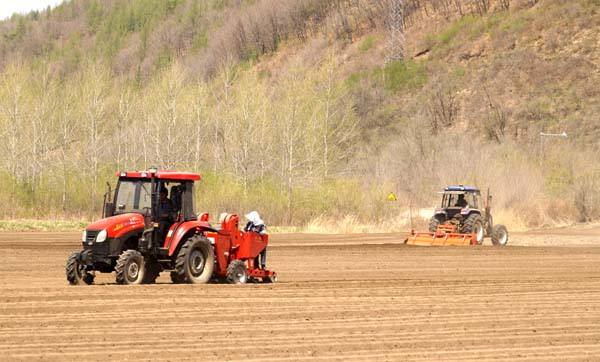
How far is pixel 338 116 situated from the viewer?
66.8m

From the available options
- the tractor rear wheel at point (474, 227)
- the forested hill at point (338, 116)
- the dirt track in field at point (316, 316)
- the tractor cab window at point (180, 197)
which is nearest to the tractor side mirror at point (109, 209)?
the tractor cab window at point (180, 197)

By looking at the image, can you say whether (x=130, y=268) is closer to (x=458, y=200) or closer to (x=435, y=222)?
(x=435, y=222)

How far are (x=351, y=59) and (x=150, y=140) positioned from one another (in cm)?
4833

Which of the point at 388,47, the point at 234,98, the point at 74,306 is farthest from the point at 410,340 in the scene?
the point at 388,47

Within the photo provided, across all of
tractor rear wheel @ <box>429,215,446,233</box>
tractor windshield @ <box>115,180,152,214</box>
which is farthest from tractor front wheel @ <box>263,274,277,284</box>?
tractor rear wheel @ <box>429,215,446,233</box>

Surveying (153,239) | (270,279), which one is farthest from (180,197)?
(270,279)

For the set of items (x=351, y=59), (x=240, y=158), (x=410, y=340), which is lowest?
(x=410, y=340)

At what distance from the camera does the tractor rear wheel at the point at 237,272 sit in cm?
1898

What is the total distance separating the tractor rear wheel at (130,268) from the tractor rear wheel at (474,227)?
17846 millimetres

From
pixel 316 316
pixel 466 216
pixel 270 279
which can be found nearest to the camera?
pixel 316 316

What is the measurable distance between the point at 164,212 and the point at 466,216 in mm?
18197

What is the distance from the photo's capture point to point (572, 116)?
251 feet

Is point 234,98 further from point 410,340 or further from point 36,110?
point 410,340

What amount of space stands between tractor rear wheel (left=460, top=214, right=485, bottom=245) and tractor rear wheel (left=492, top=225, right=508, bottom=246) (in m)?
0.99
